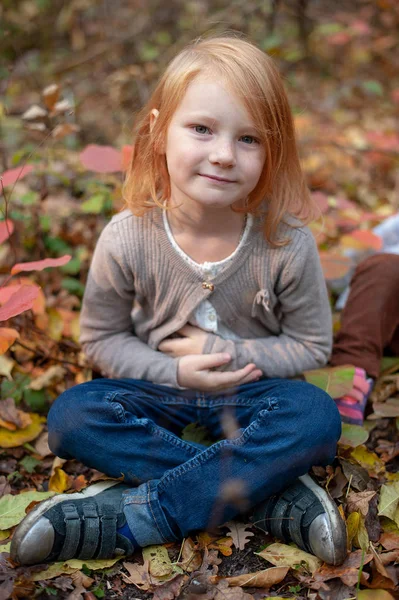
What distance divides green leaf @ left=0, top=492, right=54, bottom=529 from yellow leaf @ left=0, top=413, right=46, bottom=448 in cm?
23

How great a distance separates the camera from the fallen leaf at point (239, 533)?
1579 mm

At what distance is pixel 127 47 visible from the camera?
428 cm

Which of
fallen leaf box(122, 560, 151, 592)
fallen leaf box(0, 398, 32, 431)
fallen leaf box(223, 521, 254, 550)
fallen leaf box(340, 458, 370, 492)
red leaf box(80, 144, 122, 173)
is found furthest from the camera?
red leaf box(80, 144, 122, 173)

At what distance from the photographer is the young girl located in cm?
154

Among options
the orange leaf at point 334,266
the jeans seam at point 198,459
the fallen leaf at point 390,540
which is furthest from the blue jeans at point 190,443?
the orange leaf at point 334,266

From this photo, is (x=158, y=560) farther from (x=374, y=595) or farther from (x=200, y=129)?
(x=200, y=129)

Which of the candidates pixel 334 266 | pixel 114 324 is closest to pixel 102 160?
pixel 114 324

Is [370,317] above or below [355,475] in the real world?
above

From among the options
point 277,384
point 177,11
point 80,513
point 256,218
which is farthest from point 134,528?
point 177,11

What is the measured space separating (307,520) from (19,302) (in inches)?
34.2

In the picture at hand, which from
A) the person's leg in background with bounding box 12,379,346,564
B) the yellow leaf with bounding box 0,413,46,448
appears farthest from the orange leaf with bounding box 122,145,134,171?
the yellow leaf with bounding box 0,413,46,448

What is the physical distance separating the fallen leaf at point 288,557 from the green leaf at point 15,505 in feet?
1.83

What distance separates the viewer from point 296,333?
188 cm

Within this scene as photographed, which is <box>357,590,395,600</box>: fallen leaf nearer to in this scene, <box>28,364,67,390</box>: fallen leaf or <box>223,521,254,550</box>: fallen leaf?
<box>223,521,254,550</box>: fallen leaf
